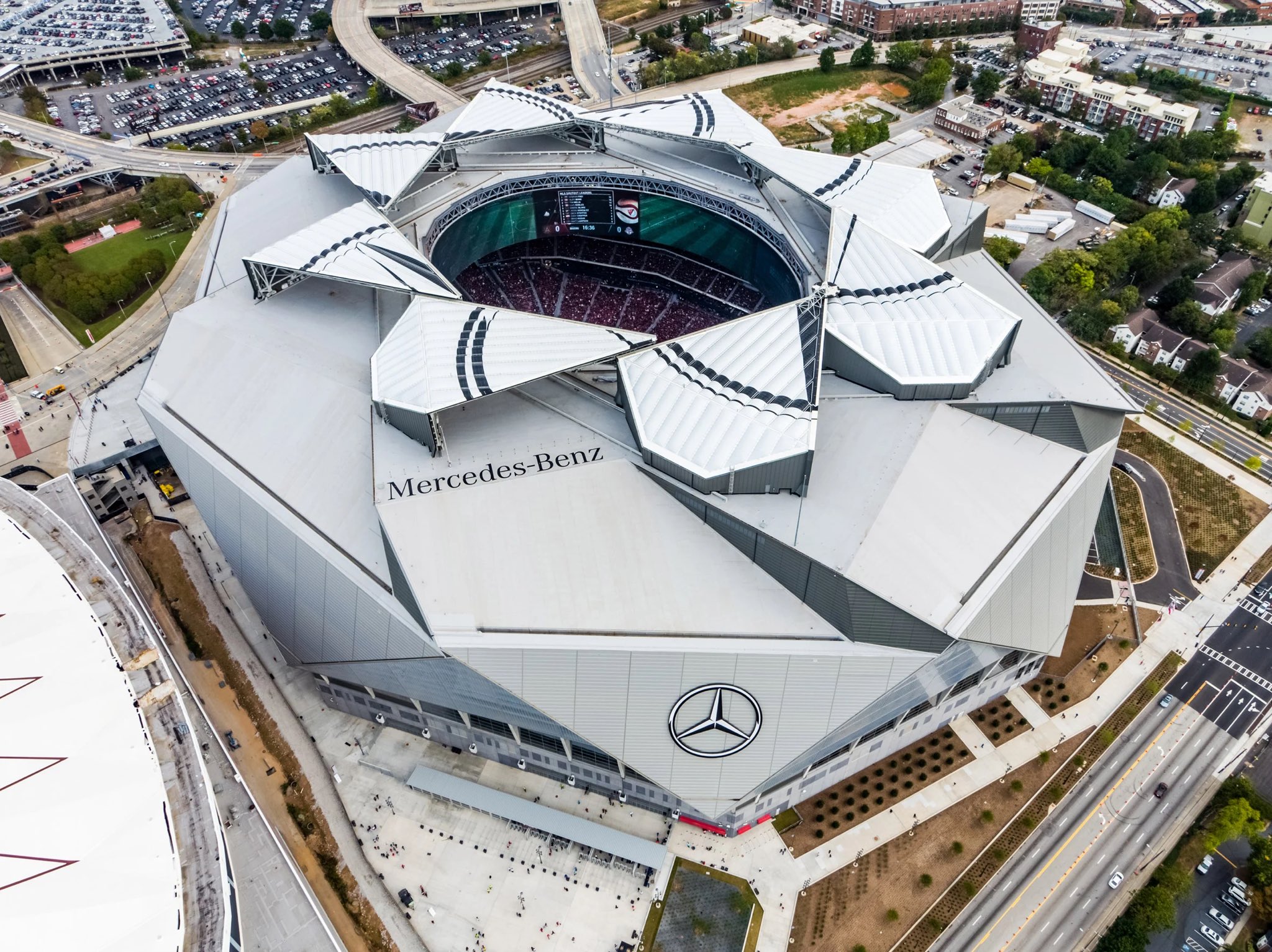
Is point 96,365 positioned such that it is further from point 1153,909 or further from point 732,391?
point 1153,909

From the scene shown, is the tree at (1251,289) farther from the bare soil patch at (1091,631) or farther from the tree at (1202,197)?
the bare soil patch at (1091,631)

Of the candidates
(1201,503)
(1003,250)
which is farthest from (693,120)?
(1201,503)

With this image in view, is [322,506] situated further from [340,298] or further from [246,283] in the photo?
[246,283]

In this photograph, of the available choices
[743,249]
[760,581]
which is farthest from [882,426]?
[743,249]

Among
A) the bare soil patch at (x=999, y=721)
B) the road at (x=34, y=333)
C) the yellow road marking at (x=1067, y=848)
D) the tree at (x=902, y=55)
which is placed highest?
the tree at (x=902, y=55)

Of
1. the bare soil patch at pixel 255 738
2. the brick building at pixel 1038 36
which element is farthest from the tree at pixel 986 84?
the bare soil patch at pixel 255 738

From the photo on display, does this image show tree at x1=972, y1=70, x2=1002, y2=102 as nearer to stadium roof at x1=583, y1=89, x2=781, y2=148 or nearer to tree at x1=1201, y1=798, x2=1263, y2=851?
stadium roof at x1=583, y1=89, x2=781, y2=148
